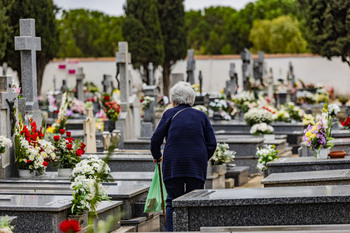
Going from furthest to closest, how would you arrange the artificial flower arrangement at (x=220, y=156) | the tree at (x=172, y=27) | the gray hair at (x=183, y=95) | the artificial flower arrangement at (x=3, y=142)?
1. the tree at (x=172, y=27)
2. the artificial flower arrangement at (x=220, y=156)
3. the artificial flower arrangement at (x=3, y=142)
4. the gray hair at (x=183, y=95)

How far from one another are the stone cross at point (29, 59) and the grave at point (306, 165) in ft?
12.6

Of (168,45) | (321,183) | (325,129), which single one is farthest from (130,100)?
(168,45)

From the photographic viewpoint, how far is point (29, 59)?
454 inches

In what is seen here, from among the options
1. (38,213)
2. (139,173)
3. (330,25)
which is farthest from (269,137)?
(330,25)

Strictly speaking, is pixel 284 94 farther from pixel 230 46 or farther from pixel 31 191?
pixel 230 46

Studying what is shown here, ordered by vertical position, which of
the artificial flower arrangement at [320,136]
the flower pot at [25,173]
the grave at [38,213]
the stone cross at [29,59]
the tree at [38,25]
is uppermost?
the tree at [38,25]

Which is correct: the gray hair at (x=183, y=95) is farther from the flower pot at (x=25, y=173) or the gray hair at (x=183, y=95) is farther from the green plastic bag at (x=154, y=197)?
the flower pot at (x=25, y=173)

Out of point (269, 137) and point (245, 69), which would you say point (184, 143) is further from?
point (245, 69)

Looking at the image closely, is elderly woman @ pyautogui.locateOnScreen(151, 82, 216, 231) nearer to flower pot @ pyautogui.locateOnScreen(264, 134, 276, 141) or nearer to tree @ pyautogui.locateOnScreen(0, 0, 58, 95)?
flower pot @ pyautogui.locateOnScreen(264, 134, 276, 141)

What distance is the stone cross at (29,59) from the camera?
37.5 feet

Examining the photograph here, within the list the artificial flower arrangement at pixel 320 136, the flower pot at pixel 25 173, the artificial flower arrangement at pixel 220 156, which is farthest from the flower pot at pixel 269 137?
the flower pot at pixel 25 173

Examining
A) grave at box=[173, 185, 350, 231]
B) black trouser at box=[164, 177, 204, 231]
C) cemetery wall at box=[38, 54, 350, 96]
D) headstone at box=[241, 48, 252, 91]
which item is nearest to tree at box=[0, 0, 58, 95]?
headstone at box=[241, 48, 252, 91]

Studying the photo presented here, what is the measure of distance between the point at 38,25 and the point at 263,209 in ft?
80.1

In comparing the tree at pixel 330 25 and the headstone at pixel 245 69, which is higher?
the tree at pixel 330 25
